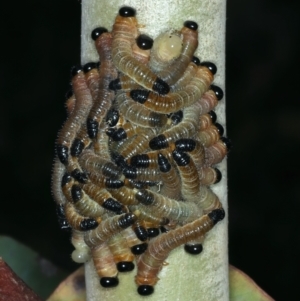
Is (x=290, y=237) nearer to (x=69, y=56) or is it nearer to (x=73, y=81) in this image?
(x=69, y=56)

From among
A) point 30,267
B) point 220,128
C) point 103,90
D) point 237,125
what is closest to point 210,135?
point 220,128

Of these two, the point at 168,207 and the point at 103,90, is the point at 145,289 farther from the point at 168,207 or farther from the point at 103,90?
the point at 103,90

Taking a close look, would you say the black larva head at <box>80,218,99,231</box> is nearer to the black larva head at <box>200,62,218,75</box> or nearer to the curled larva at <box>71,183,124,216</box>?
the curled larva at <box>71,183,124,216</box>

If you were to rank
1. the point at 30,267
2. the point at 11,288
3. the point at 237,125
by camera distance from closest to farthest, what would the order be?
the point at 11,288 < the point at 30,267 < the point at 237,125

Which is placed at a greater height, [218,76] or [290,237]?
[218,76]

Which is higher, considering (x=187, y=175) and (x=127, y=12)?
(x=127, y=12)

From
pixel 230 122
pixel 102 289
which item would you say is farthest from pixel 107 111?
pixel 230 122
